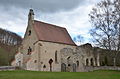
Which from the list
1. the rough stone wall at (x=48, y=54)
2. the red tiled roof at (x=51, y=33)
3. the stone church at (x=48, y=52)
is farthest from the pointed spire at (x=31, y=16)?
the rough stone wall at (x=48, y=54)

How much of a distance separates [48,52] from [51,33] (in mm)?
5439

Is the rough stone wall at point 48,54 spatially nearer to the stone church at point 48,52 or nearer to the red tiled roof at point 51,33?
the stone church at point 48,52

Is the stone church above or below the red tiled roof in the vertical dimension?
below

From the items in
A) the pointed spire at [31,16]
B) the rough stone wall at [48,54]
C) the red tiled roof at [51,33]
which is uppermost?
the pointed spire at [31,16]

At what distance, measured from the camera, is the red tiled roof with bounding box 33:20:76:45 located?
36.5 metres

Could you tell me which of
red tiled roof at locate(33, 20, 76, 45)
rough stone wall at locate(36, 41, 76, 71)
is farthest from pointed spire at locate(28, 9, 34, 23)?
rough stone wall at locate(36, 41, 76, 71)

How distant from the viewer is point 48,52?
3609cm

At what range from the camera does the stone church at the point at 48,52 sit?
113 ft

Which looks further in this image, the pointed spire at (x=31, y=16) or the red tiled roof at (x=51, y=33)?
the pointed spire at (x=31, y=16)

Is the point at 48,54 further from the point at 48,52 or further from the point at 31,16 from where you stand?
the point at 31,16

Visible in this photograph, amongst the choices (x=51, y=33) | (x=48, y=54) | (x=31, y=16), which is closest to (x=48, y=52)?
(x=48, y=54)

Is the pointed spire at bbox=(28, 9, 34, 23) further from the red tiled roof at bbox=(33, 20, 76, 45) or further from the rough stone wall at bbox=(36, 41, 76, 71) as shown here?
the rough stone wall at bbox=(36, 41, 76, 71)

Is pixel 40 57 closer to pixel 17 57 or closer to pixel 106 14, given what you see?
pixel 17 57

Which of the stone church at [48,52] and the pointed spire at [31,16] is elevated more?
the pointed spire at [31,16]
